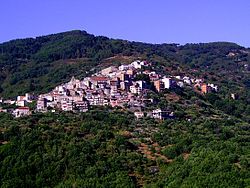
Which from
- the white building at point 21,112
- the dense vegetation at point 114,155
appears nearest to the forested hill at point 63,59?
the white building at point 21,112

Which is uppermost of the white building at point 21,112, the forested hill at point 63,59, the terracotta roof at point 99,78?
the forested hill at point 63,59

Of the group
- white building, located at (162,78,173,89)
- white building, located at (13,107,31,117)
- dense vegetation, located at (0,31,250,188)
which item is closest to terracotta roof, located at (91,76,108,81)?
dense vegetation, located at (0,31,250,188)

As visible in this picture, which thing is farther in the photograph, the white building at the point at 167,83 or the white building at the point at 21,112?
the white building at the point at 167,83

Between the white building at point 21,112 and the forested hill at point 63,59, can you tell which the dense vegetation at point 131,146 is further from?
the forested hill at point 63,59

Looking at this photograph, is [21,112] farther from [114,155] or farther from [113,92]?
[114,155]

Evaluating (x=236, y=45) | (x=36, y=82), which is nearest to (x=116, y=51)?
(x=36, y=82)

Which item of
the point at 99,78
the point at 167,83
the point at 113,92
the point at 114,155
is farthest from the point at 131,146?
the point at 99,78
